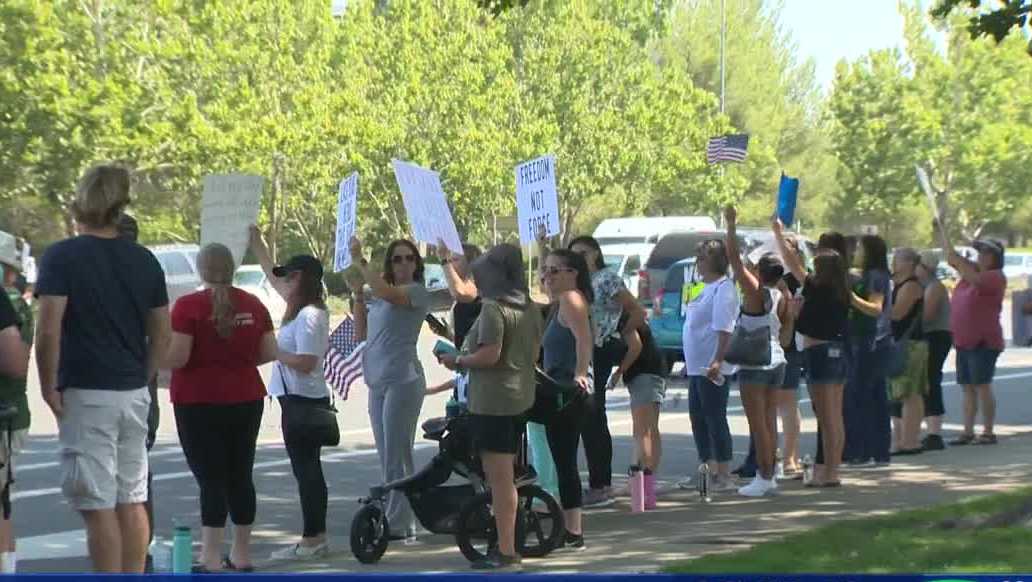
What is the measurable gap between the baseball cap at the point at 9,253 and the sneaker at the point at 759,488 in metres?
5.97

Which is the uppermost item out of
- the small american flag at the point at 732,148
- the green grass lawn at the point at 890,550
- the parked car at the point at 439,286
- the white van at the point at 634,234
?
the white van at the point at 634,234

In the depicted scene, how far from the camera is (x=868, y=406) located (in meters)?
16.0

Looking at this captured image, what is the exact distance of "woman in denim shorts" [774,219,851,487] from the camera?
14266 millimetres

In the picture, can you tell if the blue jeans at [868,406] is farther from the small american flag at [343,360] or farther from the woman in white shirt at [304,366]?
the woman in white shirt at [304,366]

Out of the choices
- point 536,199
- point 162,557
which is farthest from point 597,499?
point 162,557

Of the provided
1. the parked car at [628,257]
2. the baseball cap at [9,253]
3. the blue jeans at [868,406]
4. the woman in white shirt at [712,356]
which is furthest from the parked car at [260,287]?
the baseball cap at [9,253]

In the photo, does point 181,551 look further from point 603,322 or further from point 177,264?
point 177,264

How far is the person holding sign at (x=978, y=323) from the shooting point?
1727cm

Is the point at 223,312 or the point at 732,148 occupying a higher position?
the point at 732,148

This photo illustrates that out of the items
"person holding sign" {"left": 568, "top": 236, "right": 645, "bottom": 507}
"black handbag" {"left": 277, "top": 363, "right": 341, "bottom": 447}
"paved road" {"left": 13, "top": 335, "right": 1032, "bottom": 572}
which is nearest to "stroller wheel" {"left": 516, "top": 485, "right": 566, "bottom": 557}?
"black handbag" {"left": 277, "top": 363, "right": 341, "bottom": 447}

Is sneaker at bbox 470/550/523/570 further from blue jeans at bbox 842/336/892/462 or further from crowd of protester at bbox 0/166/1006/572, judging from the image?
blue jeans at bbox 842/336/892/462

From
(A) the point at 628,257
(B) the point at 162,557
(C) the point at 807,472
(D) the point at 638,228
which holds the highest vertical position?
(D) the point at 638,228

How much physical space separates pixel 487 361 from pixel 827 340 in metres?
4.61

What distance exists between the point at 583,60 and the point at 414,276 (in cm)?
5349
